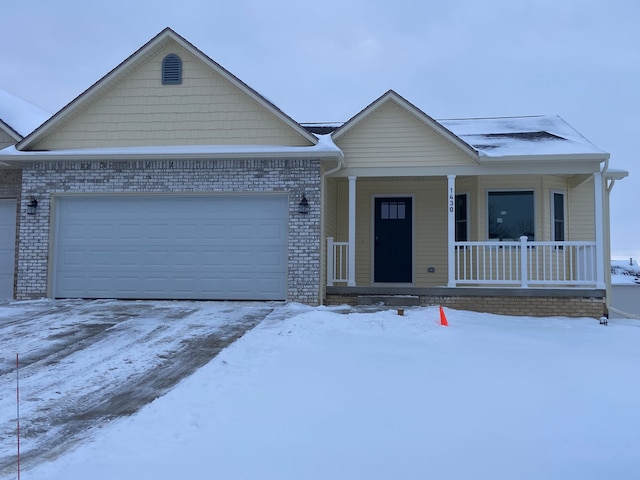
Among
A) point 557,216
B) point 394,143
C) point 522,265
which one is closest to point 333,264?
point 394,143

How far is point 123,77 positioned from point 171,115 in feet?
4.15

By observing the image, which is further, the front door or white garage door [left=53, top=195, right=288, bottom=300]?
the front door

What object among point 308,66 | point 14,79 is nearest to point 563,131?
point 14,79

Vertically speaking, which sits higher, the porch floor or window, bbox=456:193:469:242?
window, bbox=456:193:469:242

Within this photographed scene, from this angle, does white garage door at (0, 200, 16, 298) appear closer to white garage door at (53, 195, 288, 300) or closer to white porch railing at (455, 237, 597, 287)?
white garage door at (53, 195, 288, 300)

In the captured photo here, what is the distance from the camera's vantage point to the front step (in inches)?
428

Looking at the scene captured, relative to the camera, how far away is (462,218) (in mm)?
13227

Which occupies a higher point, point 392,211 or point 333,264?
point 392,211

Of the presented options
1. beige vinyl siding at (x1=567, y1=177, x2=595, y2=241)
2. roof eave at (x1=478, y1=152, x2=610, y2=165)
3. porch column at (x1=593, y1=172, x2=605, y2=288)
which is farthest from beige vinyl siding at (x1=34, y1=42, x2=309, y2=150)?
beige vinyl siding at (x1=567, y1=177, x2=595, y2=241)

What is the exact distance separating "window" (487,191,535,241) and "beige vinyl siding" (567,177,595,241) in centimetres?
154

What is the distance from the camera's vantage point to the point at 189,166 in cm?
1124

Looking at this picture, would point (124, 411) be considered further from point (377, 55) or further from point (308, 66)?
point (308, 66)

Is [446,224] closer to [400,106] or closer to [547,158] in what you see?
[547,158]

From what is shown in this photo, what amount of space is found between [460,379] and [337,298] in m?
5.72
